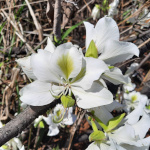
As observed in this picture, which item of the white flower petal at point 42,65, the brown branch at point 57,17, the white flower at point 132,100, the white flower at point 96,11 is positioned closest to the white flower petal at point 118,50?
the white flower petal at point 42,65

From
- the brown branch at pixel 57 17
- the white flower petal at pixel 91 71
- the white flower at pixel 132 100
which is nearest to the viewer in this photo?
the white flower petal at pixel 91 71

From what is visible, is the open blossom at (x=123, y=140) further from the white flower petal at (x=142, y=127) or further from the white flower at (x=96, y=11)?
the white flower at (x=96, y=11)

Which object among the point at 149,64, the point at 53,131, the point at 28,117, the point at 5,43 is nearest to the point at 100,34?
the point at 28,117

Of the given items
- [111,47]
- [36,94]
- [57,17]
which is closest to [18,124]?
[36,94]

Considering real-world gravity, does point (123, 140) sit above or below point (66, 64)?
below

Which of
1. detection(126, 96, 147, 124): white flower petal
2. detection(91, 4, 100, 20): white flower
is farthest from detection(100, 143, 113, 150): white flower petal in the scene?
detection(91, 4, 100, 20): white flower

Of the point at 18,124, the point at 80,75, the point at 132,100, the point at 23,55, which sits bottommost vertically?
the point at 132,100

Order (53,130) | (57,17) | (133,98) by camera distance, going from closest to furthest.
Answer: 1. (57,17)
2. (53,130)
3. (133,98)

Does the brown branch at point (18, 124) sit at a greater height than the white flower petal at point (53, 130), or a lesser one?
greater

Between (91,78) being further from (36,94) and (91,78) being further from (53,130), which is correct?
(53,130)
